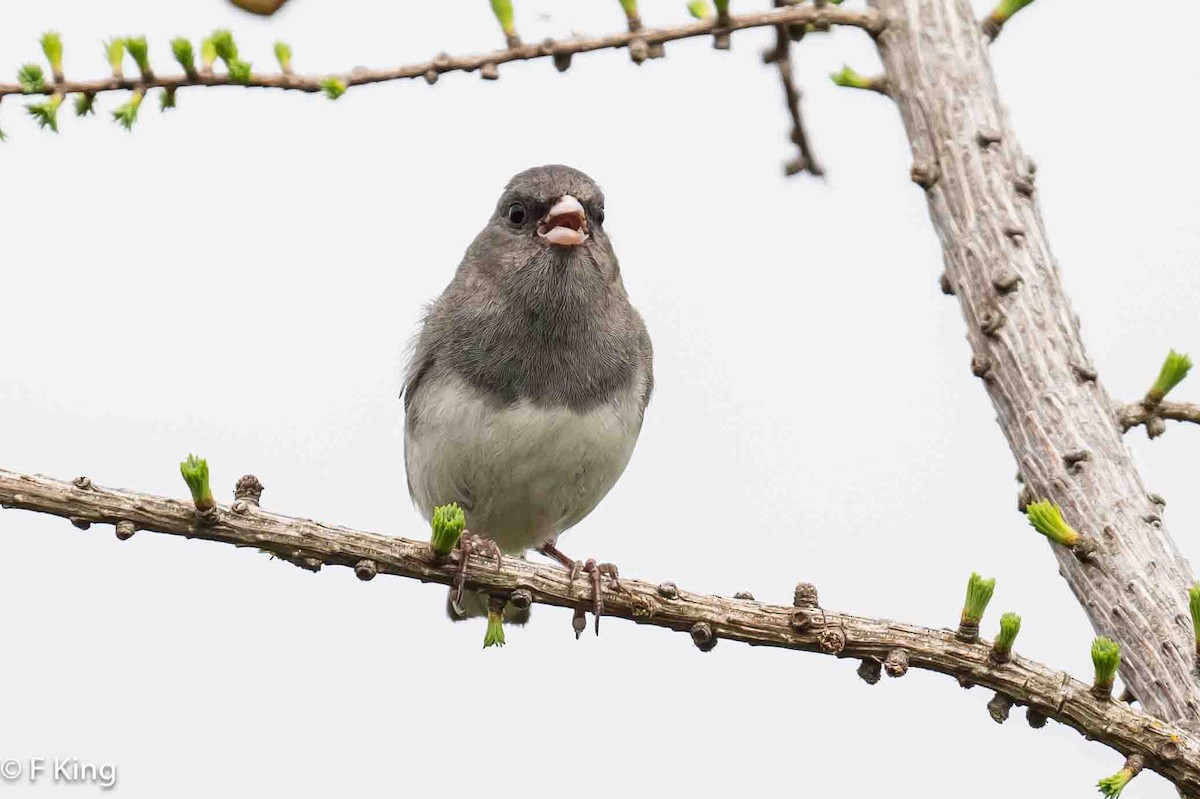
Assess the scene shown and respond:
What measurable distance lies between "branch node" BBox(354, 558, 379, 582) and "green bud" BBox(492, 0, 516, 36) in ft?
3.39

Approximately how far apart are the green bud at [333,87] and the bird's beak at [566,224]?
165cm

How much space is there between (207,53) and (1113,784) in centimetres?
198

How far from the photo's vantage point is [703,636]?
272 cm

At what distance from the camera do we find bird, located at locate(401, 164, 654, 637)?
4.01 metres

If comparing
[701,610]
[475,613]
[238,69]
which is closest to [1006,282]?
[701,610]

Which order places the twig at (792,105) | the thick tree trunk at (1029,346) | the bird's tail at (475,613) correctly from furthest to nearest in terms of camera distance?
the bird's tail at (475,613)
the twig at (792,105)
the thick tree trunk at (1029,346)

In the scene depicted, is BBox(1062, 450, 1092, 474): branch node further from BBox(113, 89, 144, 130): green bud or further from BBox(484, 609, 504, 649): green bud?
BBox(113, 89, 144, 130): green bud

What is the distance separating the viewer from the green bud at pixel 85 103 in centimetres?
256

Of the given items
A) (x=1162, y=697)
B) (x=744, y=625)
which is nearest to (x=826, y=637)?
(x=744, y=625)

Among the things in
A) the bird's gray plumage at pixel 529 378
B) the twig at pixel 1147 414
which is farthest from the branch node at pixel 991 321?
the bird's gray plumage at pixel 529 378

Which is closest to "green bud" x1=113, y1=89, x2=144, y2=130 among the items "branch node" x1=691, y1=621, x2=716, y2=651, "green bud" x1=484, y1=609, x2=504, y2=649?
"green bud" x1=484, y1=609, x2=504, y2=649

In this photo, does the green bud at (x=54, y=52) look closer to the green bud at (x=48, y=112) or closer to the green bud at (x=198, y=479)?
the green bud at (x=48, y=112)

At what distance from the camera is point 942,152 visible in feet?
10.5

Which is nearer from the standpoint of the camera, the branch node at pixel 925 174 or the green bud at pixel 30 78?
the green bud at pixel 30 78
